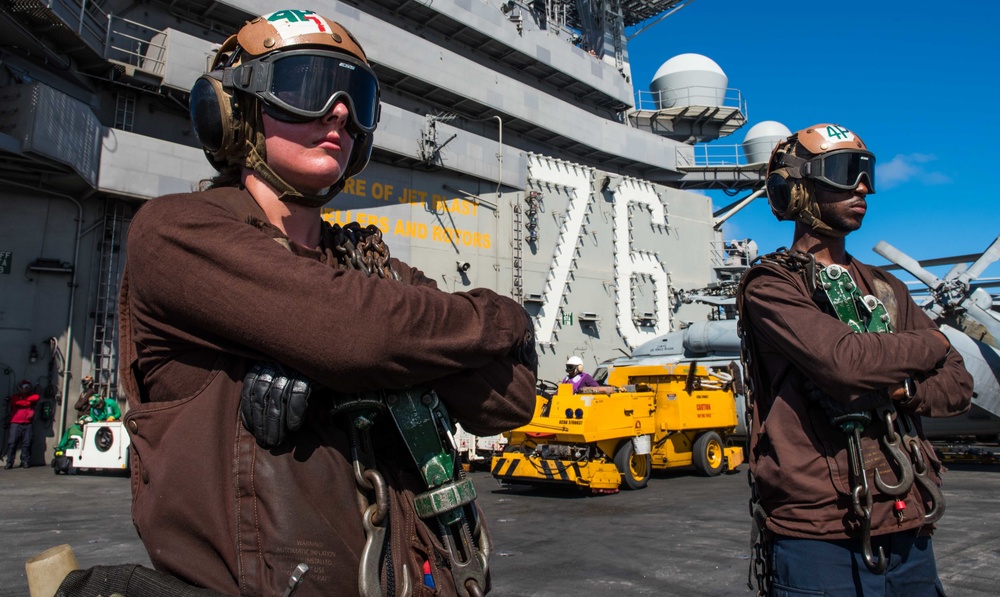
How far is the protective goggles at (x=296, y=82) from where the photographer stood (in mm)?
1579

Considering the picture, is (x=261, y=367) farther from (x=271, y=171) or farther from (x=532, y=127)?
(x=532, y=127)

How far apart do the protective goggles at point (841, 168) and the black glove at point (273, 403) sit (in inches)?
84.1

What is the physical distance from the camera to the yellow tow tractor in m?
10.8

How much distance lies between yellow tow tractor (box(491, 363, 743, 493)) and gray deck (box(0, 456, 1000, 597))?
1.42 ft

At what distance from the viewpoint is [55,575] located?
1.35 meters

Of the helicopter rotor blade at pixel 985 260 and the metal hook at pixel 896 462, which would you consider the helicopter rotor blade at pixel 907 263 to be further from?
the metal hook at pixel 896 462

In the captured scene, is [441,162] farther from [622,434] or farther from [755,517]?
[755,517]

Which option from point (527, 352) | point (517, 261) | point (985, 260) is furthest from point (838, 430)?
point (517, 261)

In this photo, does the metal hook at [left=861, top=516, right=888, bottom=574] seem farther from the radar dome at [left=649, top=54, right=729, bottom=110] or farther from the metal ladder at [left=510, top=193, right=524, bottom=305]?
the radar dome at [left=649, top=54, right=729, bottom=110]

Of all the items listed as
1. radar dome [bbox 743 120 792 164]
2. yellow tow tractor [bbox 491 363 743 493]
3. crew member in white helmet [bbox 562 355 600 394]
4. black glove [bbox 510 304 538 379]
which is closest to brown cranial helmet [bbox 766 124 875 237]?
black glove [bbox 510 304 538 379]

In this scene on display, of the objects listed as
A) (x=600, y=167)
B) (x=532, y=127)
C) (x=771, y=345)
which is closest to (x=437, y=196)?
(x=532, y=127)

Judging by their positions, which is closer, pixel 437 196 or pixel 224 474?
pixel 224 474

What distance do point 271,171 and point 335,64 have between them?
29 centimetres

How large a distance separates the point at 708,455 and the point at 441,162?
11418 millimetres
